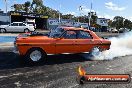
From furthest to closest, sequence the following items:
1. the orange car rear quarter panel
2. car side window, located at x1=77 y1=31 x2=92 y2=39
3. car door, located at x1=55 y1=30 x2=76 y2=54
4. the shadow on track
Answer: car side window, located at x1=77 y1=31 x2=92 y2=39 → car door, located at x1=55 y1=30 x2=76 y2=54 → the orange car rear quarter panel → the shadow on track

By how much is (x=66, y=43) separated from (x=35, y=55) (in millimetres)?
1534

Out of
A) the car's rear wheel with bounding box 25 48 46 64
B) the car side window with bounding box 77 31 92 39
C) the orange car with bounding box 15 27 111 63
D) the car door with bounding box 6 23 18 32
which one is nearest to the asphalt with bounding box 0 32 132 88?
the car's rear wheel with bounding box 25 48 46 64

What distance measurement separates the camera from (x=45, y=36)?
1166 centimetres

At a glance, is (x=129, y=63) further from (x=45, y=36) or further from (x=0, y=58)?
(x=0, y=58)

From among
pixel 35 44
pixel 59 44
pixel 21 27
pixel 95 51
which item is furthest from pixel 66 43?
pixel 21 27

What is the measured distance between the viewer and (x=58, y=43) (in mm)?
11406

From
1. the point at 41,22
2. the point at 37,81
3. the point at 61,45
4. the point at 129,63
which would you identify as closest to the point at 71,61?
the point at 61,45

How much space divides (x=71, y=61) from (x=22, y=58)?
7.39ft

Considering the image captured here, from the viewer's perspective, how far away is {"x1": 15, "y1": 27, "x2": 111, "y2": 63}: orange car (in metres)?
10.8

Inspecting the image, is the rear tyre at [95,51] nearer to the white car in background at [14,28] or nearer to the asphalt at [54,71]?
the asphalt at [54,71]

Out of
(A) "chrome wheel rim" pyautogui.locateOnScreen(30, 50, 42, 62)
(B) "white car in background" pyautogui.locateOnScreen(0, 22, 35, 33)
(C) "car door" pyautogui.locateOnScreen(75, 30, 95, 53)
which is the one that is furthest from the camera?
(B) "white car in background" pyautogui.locateOnScreen(0, 22, 35, 33)

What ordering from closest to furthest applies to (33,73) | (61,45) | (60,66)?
(33,73)
(60,66)
(61,45)

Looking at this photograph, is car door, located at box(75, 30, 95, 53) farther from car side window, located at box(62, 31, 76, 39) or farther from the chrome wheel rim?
the chrome wheel rim

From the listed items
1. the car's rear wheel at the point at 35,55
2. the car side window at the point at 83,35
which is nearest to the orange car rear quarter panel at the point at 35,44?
the car's rear wheel at the point at 35,55
